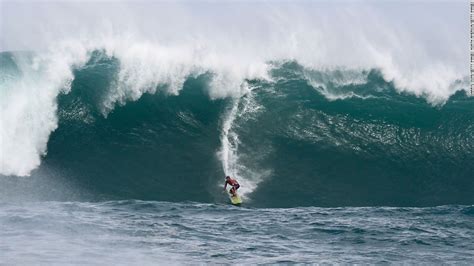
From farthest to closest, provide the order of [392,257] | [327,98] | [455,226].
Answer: [327,98] → [455,226] → [392,257]

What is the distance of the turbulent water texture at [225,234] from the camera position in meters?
19.4

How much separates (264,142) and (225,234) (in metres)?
10.4

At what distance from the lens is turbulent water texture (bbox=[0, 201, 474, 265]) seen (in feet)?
63.8

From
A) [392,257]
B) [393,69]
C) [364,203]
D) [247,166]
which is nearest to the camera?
[392,257]

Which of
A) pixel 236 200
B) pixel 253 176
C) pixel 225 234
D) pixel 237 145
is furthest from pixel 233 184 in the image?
pixel 225 234

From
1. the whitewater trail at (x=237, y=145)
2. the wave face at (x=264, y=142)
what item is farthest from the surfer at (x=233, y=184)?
the wave face at (x=264, y=142)

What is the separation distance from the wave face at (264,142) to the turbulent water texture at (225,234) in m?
2.59

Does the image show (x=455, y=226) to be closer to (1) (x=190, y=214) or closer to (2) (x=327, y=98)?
(1) (x=190, y=214)

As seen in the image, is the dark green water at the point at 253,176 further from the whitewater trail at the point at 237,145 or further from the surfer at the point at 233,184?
the surfer at the point at 233,184

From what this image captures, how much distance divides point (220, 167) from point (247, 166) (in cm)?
121

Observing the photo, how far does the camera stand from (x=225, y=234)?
22281mm

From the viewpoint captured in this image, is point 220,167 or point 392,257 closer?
point 392,257

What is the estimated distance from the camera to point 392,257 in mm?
20047

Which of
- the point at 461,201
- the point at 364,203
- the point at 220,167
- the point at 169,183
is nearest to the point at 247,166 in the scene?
the point at 220,167
